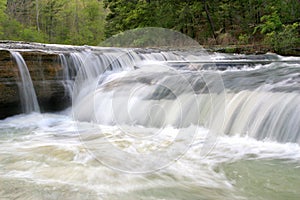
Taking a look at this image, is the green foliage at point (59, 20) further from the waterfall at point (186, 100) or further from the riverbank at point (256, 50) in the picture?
the waterfall at point (186, 100)

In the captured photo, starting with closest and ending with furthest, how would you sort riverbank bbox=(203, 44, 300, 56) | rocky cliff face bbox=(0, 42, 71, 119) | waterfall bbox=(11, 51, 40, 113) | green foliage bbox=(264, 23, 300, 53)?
rocky cliff face bbox=(0, 42, 71, 119), waterfall bbox=(11, 51, 40, 113), riverbank bbox=(203, 44, 300, 56), green foliage bbox=(264, 23, 300, 53)

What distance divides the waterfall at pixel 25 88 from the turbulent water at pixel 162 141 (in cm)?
21

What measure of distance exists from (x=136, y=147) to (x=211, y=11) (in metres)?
18.5

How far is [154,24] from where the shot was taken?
22.8 metres

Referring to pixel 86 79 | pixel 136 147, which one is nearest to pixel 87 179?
pixel 136 147

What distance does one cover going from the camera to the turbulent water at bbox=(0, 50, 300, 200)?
3299mm

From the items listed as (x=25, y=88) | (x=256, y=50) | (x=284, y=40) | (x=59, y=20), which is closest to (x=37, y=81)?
(x=25, y=88)

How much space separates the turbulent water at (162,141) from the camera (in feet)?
10.8

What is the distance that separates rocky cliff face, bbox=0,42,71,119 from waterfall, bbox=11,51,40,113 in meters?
0.08

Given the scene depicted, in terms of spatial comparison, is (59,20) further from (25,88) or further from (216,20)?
(25,88)

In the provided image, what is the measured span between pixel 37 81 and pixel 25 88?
1.15 feet

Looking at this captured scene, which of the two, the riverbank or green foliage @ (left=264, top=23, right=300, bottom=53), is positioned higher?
green foliage @ (left=264, top=23, right=300, bottom=53)

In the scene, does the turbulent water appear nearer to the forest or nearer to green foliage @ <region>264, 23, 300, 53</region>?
green foliage @ <region>264, 23, 300, 53</region>

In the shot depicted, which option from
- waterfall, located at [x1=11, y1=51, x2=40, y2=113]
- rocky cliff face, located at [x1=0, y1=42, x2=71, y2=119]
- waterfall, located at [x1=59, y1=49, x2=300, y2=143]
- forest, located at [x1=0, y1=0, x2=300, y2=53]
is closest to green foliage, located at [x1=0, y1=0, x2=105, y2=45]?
forest, located at [x1=0, y1=0, x2=300, y2=53]
